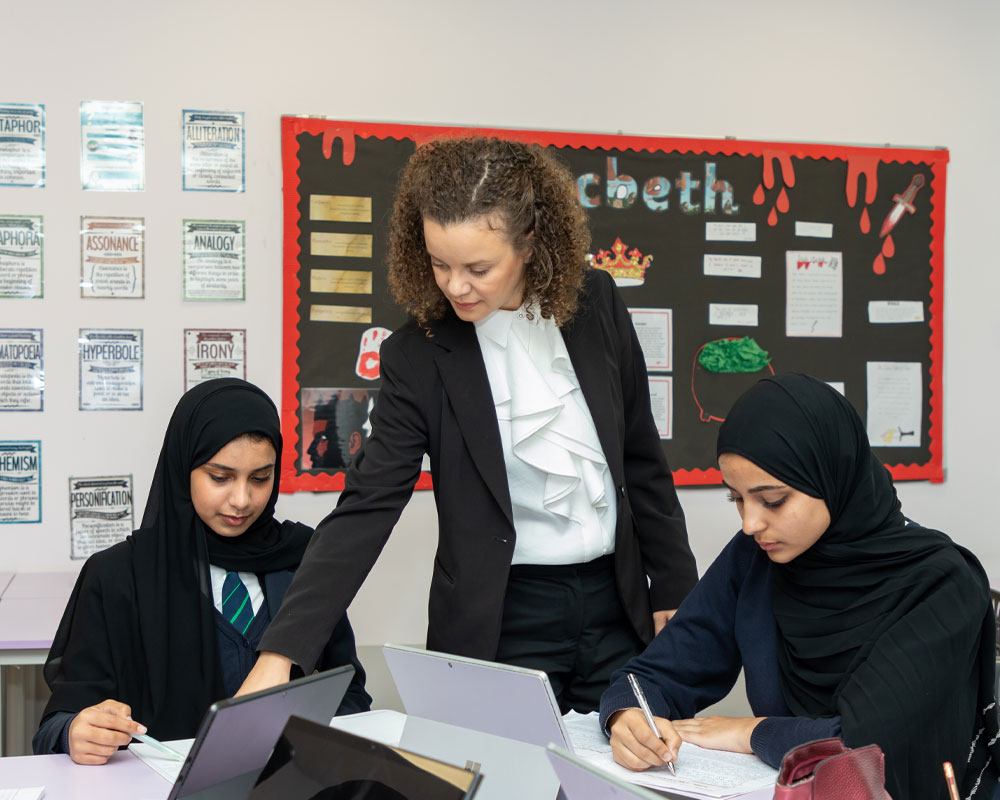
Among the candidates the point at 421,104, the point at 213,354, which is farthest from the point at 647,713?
the point at 421,104

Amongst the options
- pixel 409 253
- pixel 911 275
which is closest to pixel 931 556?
pixel 409 253

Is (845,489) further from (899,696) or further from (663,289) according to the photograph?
(663,289)

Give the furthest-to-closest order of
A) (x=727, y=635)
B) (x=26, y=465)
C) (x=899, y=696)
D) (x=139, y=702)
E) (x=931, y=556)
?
(x=26, y=465), (x=139, y=702), (x=727, y=635), (x=931, y=556), (x=899, y=696)

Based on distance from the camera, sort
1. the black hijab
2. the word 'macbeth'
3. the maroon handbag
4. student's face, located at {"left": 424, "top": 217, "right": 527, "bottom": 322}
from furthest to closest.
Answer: the word 'macbeth' < student's face, located at {"left": 424, "top": 217, "right": 527, "bottom": 322} < the black hijab < the maroon handbag

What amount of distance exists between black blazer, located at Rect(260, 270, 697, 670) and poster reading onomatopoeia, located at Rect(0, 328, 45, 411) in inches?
59.3

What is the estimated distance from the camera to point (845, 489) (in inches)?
54.8

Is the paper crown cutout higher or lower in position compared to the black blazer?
higher

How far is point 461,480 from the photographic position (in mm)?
1657

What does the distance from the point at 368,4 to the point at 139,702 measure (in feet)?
6.76

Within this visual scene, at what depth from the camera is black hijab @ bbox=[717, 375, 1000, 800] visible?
50.1 inches

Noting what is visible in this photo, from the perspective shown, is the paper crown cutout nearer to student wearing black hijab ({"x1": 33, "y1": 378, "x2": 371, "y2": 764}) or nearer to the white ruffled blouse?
the white ruffled blouse

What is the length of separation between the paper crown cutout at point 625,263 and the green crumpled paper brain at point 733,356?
313 mm

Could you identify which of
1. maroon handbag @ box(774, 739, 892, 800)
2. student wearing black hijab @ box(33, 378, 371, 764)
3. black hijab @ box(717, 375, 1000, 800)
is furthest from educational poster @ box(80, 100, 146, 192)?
maroon handbag @ box(774, 739, 892, 800)

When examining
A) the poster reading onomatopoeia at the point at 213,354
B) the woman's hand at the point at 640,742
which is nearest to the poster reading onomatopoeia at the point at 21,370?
the poster reading onomatopoeia at the point at 213,354
